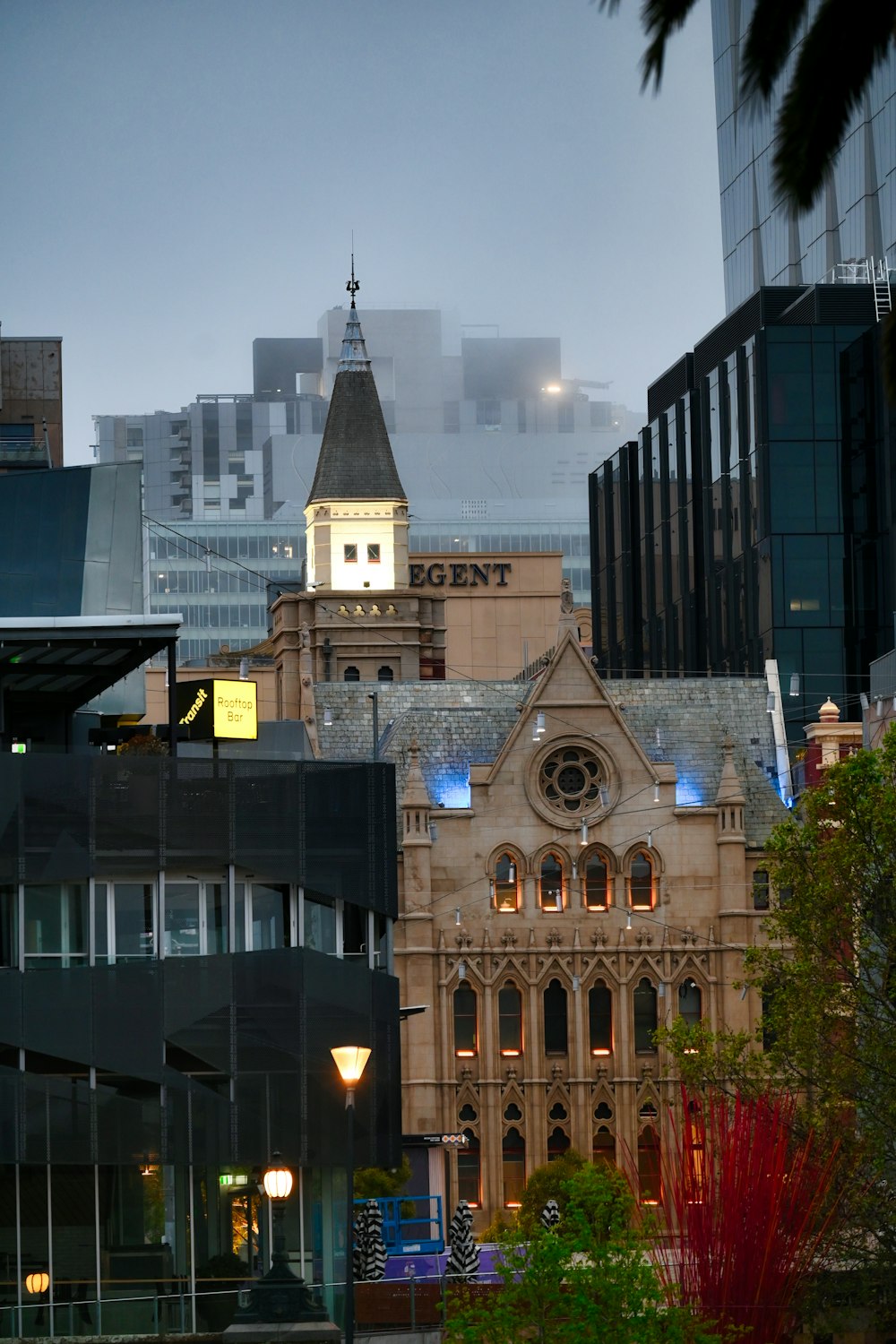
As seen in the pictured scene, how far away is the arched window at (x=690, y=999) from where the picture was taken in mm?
96625

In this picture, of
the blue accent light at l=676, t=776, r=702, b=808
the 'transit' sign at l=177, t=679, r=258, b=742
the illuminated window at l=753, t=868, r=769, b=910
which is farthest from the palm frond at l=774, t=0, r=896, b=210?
the blue accent light at l=676, t=776, r=702, b=808

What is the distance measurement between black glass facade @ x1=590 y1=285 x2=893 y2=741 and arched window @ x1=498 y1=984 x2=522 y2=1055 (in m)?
20.9

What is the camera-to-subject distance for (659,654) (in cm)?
13162

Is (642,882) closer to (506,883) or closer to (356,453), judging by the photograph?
(506,883)

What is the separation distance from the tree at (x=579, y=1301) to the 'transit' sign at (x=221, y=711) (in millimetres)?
18448

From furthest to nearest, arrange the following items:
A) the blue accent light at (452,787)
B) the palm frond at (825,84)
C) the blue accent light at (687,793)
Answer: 1. the blue accent light at (687,793)
2. the blue accent light at (452,787)
3. the palm frond at (825,84)

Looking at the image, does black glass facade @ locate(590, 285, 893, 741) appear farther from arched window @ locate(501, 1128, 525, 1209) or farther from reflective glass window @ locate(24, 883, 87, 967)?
reflective glass window @ locate(24, 883, 87, 967)

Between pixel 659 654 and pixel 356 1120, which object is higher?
pixel 659 654

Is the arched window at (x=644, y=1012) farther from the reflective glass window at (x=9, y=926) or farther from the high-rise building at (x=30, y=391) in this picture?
the reflective glass window at (x=9, y=926)

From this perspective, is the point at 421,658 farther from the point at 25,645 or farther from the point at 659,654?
the point at 25,645

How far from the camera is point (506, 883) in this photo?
97.4 meters

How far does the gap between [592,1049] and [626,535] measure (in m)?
48.0

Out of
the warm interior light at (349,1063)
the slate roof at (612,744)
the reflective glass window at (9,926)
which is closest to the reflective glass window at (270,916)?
the reflective glass window at (9,926)

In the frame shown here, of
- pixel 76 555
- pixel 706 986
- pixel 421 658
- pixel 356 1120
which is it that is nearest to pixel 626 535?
pixel 421 658
